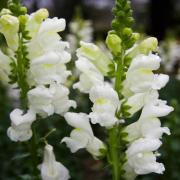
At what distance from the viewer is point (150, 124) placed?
2.98 meters

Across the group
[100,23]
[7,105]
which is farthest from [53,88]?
[100,23]

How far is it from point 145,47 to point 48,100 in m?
0.58

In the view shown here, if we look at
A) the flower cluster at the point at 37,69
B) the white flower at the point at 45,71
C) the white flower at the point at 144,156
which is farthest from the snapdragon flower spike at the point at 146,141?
the white flower at the point at 45,71

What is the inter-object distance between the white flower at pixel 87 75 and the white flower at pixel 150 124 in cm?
29

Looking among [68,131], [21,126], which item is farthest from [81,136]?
[68,131]

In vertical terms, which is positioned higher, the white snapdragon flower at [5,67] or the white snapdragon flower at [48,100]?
the white snapdragon flower at [5,67]

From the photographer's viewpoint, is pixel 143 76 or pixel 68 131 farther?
pixel 68 131

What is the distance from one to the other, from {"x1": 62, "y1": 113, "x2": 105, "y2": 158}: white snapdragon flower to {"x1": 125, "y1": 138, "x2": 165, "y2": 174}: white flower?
19 cm

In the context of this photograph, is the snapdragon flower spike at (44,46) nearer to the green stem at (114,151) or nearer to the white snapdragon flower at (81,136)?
the white snapdragon flower at (81,136)

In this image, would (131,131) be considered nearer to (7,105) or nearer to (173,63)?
(7,105)

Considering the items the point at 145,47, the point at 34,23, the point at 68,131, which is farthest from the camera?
the point at 68,131

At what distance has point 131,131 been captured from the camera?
3.02 meters

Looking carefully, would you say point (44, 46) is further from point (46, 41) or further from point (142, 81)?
point (142, 81)

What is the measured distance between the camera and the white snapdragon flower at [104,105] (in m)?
2.84
